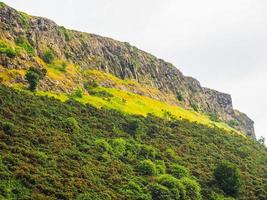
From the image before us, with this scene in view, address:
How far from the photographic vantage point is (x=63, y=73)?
383 ft

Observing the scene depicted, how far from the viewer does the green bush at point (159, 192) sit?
233 ft

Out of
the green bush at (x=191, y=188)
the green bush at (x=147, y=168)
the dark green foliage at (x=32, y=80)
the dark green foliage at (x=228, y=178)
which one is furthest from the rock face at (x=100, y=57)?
the dark green foliage at (x=228, y=178)

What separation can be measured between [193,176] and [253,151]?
40.0 m

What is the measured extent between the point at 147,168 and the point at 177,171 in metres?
6.79

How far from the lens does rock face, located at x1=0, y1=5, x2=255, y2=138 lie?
11594 cm

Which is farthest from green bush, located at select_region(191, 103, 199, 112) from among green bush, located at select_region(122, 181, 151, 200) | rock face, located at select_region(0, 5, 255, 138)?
green bush, located at select_region(122, 181, 151, 200)

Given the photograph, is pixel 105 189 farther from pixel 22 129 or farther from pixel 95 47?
pixel 95 47

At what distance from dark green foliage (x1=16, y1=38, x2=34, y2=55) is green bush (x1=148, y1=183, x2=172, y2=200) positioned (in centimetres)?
5352

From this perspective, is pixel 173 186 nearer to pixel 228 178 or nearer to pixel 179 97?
pixel 228 178

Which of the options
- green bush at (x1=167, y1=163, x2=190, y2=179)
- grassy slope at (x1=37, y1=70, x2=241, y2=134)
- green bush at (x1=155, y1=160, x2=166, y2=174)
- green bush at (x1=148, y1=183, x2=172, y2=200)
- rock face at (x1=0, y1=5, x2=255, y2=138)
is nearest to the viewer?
green bush at (x1=148, y1=183, x2=172, y2=200)

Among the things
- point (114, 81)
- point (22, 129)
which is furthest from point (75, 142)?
point (114, 81)

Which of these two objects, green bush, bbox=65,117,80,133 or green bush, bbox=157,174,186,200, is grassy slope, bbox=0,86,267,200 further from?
green bush, bbox=157,174,186,200

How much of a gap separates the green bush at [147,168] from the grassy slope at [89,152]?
1.35 metres

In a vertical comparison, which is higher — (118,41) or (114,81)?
Answer: (118,41)
